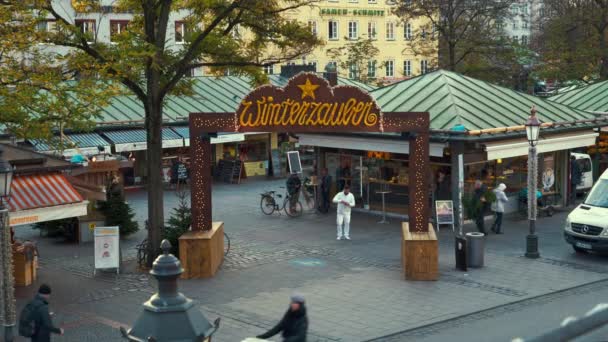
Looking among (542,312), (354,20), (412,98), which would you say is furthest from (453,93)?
(354,20)

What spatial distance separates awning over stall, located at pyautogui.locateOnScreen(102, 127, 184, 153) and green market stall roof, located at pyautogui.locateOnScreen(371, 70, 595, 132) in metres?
9.30

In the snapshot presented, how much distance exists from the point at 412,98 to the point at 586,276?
1081 cm

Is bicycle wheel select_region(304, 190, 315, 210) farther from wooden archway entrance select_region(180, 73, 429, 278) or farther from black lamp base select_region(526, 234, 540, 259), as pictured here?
wooden archway entrance select_region(180, 73, 429, 278)

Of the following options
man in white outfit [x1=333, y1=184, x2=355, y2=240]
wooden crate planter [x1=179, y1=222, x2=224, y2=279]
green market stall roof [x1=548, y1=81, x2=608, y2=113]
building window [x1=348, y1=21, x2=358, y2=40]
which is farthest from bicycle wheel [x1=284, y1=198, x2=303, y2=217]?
building window [x1=348, y1=21, x2=358, y2=40]

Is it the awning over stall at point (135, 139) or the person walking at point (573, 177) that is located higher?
the awning over stall at point (135, 139)

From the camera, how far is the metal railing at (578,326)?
13527 mm

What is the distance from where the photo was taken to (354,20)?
72250 millimetres

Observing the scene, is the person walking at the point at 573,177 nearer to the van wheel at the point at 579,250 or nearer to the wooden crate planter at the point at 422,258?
the van wheel at the point at 579,250

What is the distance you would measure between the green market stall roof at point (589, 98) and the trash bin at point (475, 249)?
16.4 m

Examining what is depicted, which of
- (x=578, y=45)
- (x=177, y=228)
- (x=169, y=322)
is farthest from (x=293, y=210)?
(x=578, y=45)

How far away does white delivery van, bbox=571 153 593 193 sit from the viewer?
3300cm

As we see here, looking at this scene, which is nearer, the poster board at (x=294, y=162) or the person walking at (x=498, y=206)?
the person walking at (x=498, y=206)

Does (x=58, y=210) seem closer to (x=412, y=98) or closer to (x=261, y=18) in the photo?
(x=261, y=18)

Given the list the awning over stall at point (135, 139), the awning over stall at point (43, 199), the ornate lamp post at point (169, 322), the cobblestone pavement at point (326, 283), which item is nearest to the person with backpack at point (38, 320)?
the cobblestone pavement at point (326, 283)
